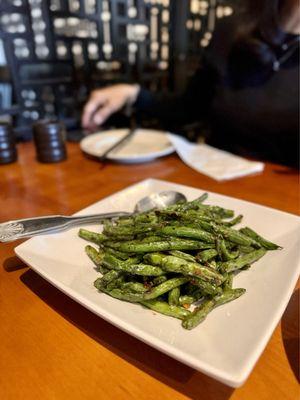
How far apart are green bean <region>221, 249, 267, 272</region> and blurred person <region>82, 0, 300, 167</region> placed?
101 centimetres

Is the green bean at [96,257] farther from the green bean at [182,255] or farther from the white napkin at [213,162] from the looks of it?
the white napkin at [213,162]

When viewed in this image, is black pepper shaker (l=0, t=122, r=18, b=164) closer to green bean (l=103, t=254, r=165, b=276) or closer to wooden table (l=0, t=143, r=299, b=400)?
wooden table (l=0, t=143, r=299, b=400)

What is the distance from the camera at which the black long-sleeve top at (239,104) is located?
1.39 metres

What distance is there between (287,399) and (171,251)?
0.93ft

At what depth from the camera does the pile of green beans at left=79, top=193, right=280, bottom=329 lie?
Answer: 1.70 feet

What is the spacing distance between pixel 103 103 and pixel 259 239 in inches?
49.0

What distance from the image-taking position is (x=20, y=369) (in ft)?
1.49

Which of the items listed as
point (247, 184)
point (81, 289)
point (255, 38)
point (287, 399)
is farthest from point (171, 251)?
point (255, 38)

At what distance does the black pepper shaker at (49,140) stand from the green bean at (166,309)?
3.10 ft

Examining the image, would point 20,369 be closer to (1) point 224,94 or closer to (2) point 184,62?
(1) point 224,94

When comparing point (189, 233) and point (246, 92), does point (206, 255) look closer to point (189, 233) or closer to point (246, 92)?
point (189, 233)

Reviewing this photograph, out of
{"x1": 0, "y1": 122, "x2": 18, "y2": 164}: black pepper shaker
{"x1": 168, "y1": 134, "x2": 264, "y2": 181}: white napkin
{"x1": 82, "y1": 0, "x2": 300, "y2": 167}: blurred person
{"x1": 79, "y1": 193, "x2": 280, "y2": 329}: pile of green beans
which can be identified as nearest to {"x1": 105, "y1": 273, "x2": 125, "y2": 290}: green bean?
{"x1": 79, "y1": 193, "x2": 280, "y2": 329}: pile of green beans

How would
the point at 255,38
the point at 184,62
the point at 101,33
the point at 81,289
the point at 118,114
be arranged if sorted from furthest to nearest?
the point at 184,62 < the point at 118,114 < the point at 101,33 < the point at 255,38 < the point at 81,289

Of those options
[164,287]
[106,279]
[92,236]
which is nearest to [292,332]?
[164,287]
